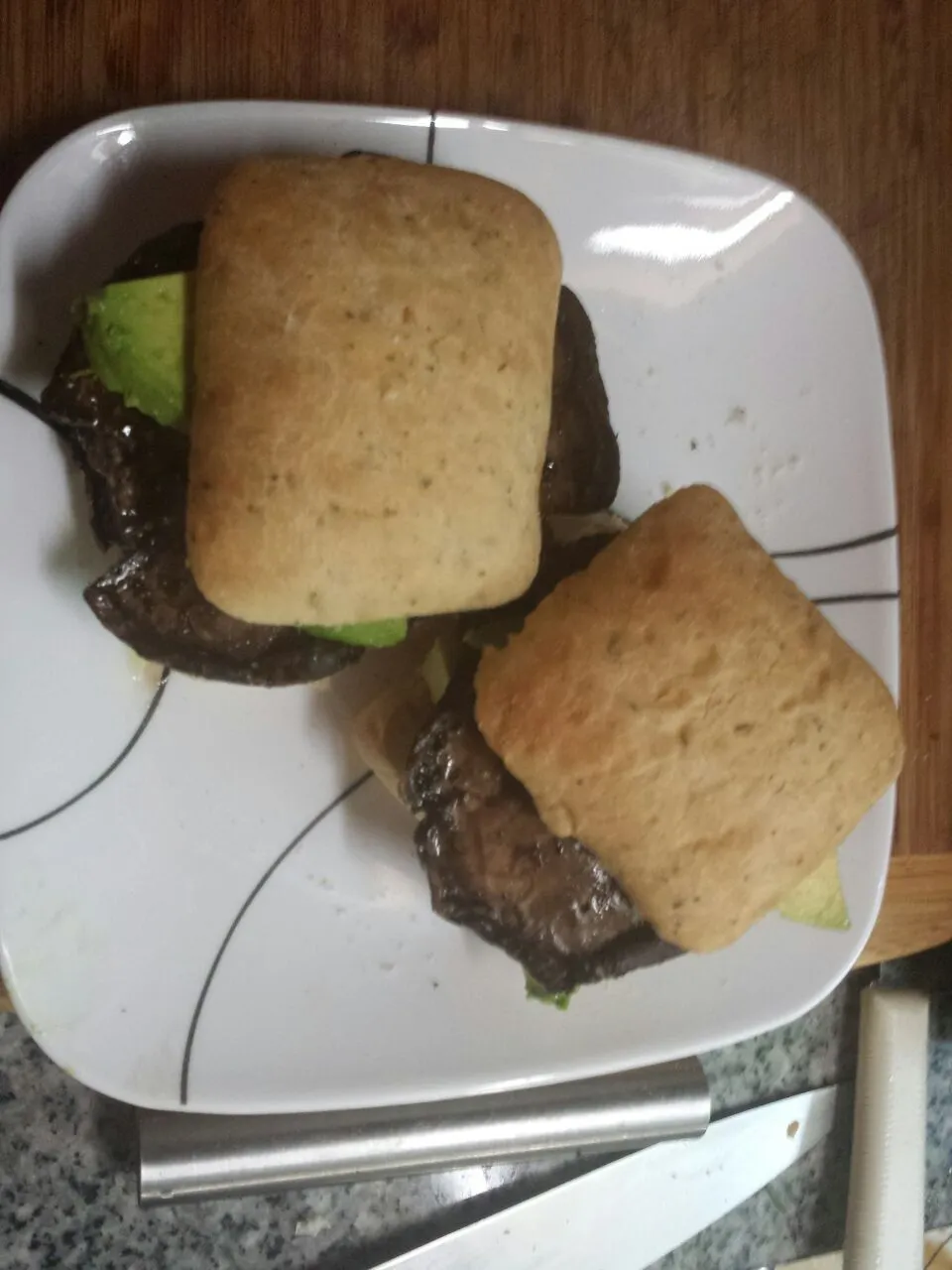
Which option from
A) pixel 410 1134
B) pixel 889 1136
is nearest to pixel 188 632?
pixel 410 1134

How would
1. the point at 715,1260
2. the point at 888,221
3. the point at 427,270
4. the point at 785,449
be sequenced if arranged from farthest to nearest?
1. the point at 715,1260
2. the point at 888,221
3. the point at 785,449
4. the point at 427,270

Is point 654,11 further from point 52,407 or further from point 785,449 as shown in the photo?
point 52,407

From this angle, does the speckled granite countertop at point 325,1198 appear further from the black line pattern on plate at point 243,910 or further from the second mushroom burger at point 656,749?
the second mushroom burger at point 656,749

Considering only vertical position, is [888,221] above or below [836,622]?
above

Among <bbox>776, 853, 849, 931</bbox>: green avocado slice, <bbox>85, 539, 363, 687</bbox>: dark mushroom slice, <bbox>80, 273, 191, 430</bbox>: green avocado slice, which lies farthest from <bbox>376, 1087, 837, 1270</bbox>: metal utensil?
<bbox>80, 273, 191, 430</bbox>: green avocado slice

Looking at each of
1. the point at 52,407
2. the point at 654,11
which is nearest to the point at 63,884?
the point at 52,407

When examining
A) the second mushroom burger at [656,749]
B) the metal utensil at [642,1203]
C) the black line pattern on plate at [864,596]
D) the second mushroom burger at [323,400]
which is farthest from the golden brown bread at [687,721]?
the metal utensil at [642,1203]
